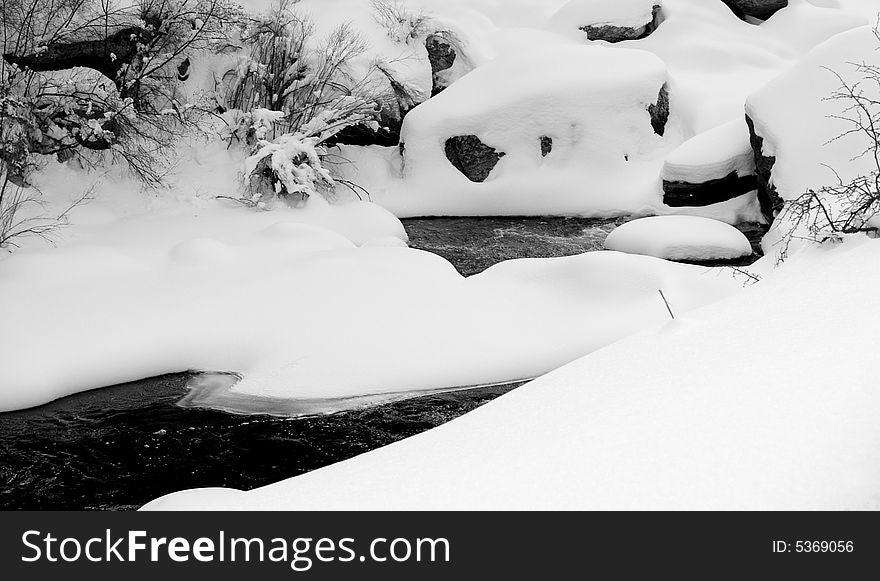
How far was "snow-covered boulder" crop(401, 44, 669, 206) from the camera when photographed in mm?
15766

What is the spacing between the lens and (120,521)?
2971mm

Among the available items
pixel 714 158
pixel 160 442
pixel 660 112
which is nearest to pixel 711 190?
pixel 714 158

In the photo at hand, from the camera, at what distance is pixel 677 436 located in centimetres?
299

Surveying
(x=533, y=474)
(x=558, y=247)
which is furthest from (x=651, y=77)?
(x=533, y=474)

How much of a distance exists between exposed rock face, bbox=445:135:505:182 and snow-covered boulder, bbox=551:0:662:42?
5.96 meters

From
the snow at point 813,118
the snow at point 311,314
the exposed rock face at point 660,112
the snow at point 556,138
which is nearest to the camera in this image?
the snow at point 311,314

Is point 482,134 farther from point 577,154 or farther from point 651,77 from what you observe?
point 651,77

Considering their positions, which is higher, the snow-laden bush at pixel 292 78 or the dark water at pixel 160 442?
the snow-laden bush at pixel 292 78

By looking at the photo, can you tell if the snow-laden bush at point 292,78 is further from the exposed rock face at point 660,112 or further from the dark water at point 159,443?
the dark water at point 159,443

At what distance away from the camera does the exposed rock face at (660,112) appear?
1606cm

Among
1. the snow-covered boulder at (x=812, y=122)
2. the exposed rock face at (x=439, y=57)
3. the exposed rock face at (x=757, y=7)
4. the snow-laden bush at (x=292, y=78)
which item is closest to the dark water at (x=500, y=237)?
the snow-laden bush at (x=292, y=78)

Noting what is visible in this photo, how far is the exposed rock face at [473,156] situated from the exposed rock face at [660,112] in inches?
117

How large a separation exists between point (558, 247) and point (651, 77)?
5.45 meters

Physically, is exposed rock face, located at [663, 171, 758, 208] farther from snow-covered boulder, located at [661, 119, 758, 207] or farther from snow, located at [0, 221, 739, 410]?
snow, located at [0, 221, 739, 410]
